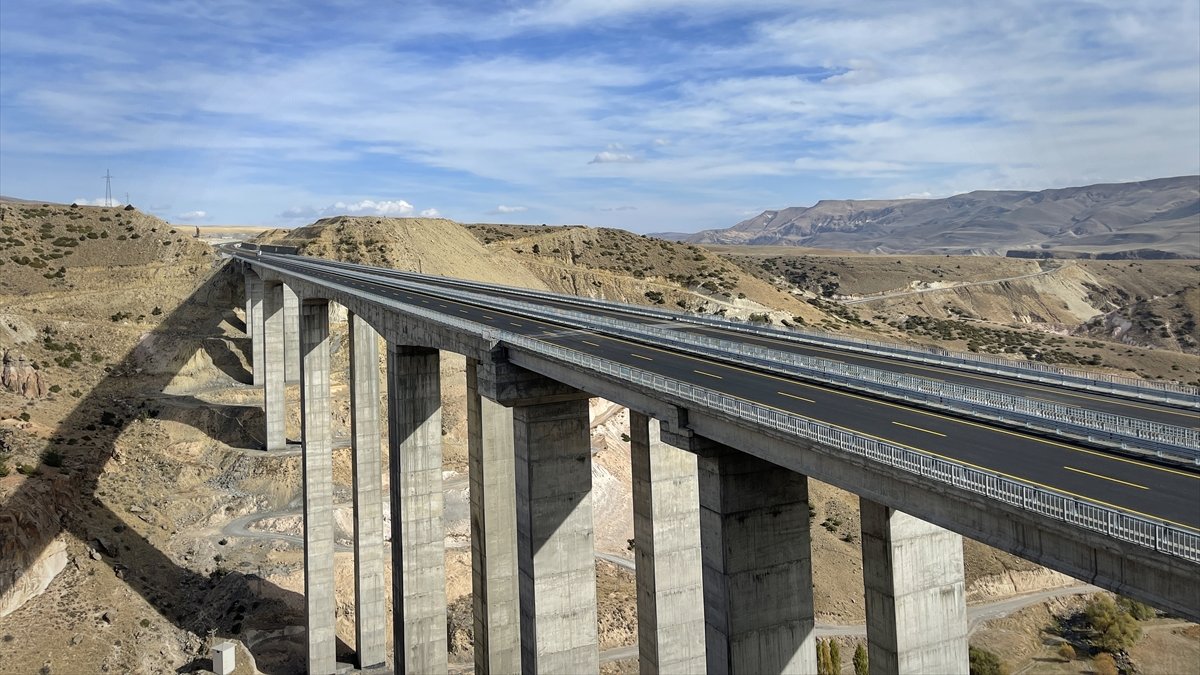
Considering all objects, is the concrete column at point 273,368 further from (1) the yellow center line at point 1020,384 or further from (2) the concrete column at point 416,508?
(1) the yellow center line at point 1020,384

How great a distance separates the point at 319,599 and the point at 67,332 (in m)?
48.6

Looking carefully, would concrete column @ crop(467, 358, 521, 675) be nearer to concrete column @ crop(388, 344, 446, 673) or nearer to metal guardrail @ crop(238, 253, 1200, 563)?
concrete column @ crop(388, 344, 446, 673)

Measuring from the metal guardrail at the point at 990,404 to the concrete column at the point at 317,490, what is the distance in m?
31.8

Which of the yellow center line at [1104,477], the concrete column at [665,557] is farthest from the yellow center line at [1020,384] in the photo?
the concrete column at [665,557]

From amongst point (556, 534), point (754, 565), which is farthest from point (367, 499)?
point (754, 565)

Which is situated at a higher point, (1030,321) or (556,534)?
(1030,321)

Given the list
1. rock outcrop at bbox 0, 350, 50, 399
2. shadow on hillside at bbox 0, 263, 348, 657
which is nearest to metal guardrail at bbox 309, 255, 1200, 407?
shadow on hillside at bbox 0, 263, 348, 657

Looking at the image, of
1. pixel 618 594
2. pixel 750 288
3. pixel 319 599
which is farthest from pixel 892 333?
pixel 319 599

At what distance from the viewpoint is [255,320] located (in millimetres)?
81250

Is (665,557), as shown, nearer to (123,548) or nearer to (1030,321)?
(123,548)

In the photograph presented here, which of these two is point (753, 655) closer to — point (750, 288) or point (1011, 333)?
point (750, 288)

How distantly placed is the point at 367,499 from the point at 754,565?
3414 cm

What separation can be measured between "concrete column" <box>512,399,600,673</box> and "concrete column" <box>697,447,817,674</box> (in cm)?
907

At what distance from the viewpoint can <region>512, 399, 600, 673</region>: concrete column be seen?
2734cm
